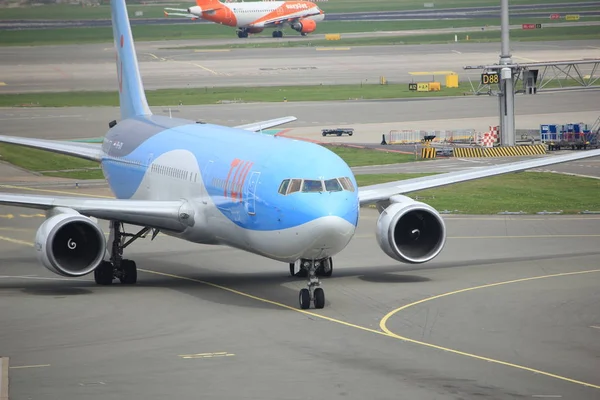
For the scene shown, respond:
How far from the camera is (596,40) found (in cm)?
16525

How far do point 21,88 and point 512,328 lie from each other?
10325 cm

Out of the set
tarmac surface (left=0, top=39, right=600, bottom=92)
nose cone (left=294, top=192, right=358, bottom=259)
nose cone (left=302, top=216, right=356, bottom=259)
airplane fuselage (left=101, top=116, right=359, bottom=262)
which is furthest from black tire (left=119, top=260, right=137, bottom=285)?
tarmac surface (left=0, top=39, right=600, bottom=92)

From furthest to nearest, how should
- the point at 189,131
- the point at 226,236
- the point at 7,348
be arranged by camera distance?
the point at 189,131, the point at 226,236, the point at 7,348

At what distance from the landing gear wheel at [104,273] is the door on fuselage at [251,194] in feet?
23.0

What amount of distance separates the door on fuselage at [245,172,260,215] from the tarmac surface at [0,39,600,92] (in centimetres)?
8484

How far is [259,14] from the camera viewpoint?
191 m

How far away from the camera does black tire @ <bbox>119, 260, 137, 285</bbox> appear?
41.6 m

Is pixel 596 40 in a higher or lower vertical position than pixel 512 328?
higher

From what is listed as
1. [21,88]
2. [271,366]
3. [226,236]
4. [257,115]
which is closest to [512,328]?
[271,366]

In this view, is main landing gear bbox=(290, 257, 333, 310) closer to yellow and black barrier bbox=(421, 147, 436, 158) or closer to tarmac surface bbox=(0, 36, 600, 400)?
tarmac surface bbox=(0, 36, 600, 400)

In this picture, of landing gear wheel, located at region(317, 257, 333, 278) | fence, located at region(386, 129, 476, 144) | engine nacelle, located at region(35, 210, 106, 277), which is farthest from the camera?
fence, located at region(386, 129, 476, 144)

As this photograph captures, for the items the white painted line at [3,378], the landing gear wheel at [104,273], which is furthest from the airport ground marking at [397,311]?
the white painted line at [3,378]

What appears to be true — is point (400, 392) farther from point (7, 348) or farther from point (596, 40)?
point (596, 40)

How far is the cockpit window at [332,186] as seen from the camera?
34.9 m
